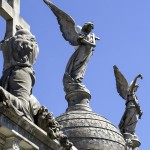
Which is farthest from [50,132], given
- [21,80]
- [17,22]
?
[17,22]

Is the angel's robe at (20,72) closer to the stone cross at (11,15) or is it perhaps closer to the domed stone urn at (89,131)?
the stone cross at (11,15)

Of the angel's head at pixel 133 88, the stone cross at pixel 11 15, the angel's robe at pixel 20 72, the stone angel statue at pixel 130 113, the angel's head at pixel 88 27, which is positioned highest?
the angel's head at pixel 88 27

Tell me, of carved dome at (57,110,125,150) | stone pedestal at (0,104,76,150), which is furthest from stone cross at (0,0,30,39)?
carved dome at (57,110,125,150)

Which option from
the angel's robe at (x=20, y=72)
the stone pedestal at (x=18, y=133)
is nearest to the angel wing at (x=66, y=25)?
the angel's robe at (x=20, y=72)

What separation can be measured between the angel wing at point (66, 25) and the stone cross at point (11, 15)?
15.3 feet

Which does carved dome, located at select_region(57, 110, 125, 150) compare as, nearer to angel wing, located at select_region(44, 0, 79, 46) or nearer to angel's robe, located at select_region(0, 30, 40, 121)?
angel wing, located at select_region(44, 0, 79, 46)

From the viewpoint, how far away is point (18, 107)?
11.1m

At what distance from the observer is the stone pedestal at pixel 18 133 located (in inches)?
415

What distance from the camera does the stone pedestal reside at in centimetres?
1054

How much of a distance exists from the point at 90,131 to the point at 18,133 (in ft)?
16.9

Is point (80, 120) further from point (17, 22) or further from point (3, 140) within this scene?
point (3, 140)

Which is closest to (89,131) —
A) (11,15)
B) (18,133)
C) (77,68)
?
(77,68)

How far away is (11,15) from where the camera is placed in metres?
13.3

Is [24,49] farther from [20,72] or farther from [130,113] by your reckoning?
[130,113]
